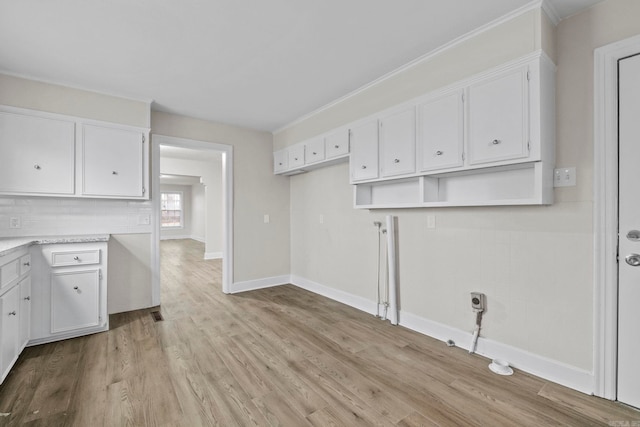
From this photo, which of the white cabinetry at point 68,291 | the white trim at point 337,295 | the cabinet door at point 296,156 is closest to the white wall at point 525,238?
the white trim at point 337,295

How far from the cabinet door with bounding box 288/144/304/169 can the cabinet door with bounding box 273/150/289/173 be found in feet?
0.36

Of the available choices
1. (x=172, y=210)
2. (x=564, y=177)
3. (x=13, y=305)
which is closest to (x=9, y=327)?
(x=13, y=305)

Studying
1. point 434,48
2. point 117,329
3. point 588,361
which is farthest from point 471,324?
point 117,329

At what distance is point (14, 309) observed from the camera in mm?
2238

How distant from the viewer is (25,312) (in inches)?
98.3

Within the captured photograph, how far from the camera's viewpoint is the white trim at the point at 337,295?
352 cm

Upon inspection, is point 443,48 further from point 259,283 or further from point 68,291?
point 68,291

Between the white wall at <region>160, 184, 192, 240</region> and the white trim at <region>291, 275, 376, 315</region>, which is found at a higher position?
the white wall at <region>160, 184, 192, 240</region>

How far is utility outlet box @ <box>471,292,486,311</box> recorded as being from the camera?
2412 mm

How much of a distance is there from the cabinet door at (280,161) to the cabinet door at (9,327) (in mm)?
3174

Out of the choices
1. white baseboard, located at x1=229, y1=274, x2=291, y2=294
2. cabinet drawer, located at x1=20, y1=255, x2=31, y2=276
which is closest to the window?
white baseboard, located at x1=229, y1=274, x2=291, y2=294

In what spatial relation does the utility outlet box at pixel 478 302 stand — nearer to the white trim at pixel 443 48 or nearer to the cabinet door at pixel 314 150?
the white trim at pixel 443 48

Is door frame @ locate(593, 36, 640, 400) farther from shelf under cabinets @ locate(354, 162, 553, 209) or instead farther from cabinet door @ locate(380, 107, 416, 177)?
cabinet door @ locate(380, 107, 416, 177)

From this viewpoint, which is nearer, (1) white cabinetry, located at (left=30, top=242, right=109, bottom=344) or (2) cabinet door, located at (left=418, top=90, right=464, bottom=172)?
(2) cabinet door, located at (left=418, top=90, right=464, bottom=172)
